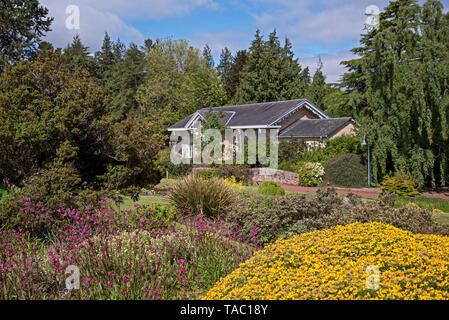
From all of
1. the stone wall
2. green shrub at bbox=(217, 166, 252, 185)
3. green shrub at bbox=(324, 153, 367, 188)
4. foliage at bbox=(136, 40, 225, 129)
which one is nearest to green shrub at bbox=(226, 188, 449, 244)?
green shrub at bbox=(324, 153, 367, 188)

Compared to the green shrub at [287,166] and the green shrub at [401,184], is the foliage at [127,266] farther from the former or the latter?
the green shrub at [287,166]

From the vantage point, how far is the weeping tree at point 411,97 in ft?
57.9

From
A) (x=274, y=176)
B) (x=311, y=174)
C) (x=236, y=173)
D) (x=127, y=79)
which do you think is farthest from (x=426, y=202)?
(x=127, y=79)

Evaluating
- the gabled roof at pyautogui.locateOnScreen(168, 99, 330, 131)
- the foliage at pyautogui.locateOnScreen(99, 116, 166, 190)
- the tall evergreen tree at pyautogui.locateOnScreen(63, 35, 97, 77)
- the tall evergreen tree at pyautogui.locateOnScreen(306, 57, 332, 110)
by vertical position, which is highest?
the tall evergreen tree at pyautogui.locateOnScreen(63, 35, 97, 77)

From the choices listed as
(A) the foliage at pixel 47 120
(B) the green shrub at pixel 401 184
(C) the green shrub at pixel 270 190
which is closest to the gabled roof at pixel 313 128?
(B) the green shrub at pixel 401 184

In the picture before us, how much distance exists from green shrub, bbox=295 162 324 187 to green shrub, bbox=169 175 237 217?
12634 millimetres

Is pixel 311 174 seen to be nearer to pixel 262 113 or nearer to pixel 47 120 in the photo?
pixel 262 113

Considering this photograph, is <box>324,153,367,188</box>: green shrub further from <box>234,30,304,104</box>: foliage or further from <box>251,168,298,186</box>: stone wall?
<box>234,30,304,104</box>: foliage

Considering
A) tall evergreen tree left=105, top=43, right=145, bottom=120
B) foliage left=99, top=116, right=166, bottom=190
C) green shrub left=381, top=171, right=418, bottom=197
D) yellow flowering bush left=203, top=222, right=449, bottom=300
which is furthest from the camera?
tall evergreen tree left=105, top=43, right=145, bottom=120

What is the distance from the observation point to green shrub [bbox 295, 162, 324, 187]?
2250 centimetres

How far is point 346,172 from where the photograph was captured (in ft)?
72.6

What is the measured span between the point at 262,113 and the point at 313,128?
5482 mm

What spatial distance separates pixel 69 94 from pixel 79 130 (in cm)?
85
